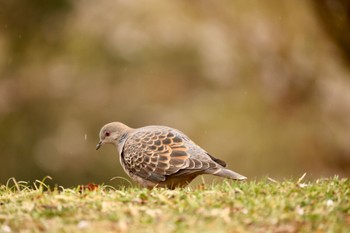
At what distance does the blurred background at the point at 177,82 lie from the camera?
52.4 ft

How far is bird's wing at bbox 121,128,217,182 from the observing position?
825cm

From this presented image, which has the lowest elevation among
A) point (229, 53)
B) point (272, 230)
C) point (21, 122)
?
point (21, 122)

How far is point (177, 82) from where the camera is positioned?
17250 mm

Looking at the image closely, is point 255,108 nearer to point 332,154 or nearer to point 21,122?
point 332,154

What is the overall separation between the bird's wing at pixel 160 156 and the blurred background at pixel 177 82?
6956 millimetres

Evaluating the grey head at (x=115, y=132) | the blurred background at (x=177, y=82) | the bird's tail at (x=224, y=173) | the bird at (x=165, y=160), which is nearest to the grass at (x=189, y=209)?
the bird's tail at (x=224, y=173)

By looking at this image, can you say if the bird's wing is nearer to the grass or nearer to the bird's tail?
the bird's tail

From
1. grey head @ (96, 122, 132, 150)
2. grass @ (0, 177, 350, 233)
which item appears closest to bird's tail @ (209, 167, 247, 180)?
grass @ (0, 177, 350, 233)

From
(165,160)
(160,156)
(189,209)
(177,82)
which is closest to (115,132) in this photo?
(160,156)

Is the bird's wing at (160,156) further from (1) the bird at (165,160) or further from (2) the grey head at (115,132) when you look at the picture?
(2) the grey head at (115,132)

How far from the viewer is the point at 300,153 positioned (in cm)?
1645

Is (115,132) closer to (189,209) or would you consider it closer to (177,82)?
(189,209)

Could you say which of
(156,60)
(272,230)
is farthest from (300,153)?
(272,230)

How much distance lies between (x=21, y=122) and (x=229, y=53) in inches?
208
